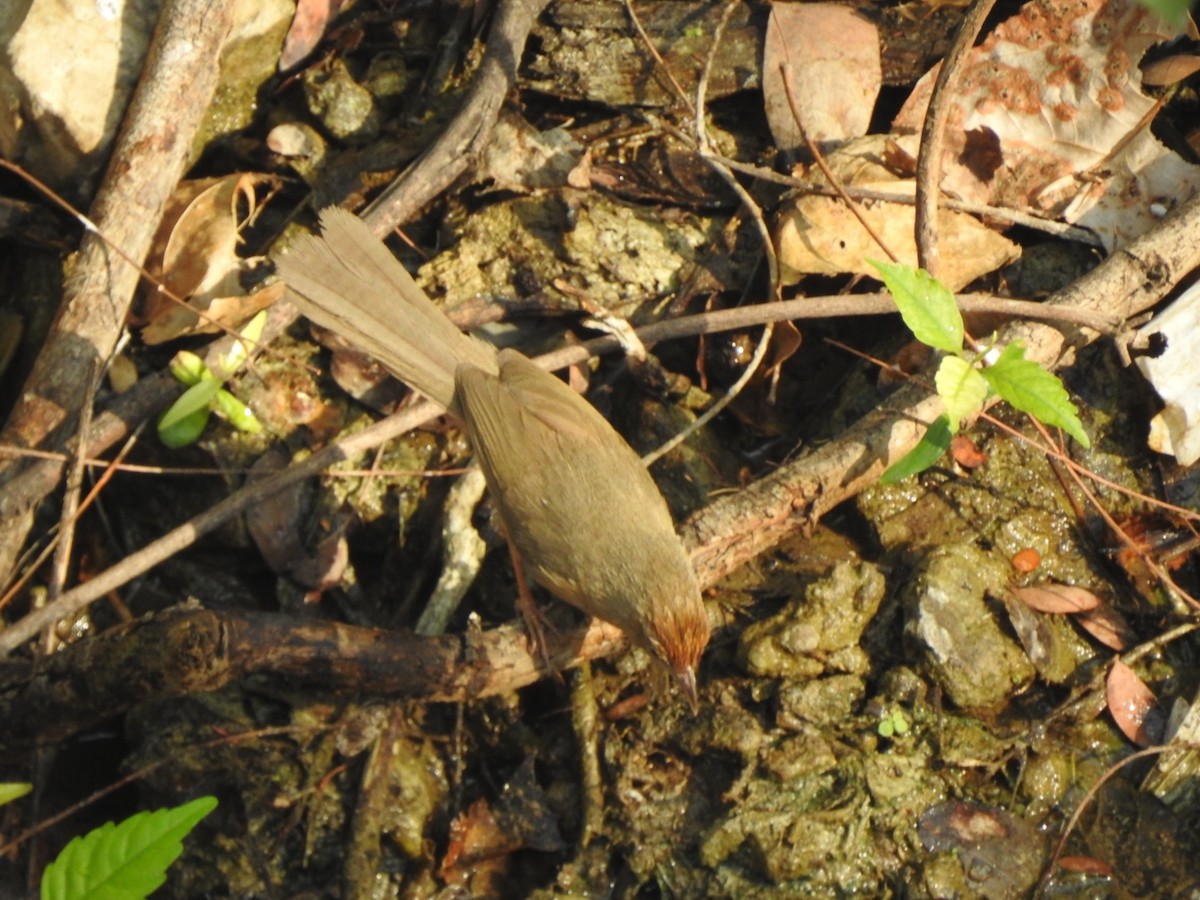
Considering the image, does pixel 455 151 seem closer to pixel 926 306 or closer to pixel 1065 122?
pixel 926 306

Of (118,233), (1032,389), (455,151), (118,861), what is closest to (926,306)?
(1032,389)

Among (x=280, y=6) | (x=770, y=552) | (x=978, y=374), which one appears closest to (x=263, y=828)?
(x=770, y=552)

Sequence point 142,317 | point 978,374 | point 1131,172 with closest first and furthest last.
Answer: point 978,374 → point 1131,172 → point 142,317

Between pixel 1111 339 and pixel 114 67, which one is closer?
pixel 1111 339

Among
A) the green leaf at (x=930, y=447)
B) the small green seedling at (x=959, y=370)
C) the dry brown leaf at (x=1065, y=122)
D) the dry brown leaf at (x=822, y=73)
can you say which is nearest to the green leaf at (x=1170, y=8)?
the small green seedling at (x=959, y=370)

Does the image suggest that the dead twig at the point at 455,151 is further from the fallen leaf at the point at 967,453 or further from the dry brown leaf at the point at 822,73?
the fallen leaf at the point at 967,453

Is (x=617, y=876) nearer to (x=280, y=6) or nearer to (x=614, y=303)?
(x=614, y=303)
